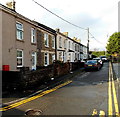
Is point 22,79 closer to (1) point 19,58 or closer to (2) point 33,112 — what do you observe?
(2) point 33,112

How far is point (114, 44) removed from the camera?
A: 5212cm

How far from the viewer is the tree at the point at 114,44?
5122 centimetres

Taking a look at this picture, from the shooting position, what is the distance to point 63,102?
21.7ft

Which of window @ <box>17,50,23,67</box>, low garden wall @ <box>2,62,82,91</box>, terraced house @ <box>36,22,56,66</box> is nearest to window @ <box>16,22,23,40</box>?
window @ <box>17,50,23,67</box>

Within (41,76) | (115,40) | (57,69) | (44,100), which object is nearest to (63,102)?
(44,100)

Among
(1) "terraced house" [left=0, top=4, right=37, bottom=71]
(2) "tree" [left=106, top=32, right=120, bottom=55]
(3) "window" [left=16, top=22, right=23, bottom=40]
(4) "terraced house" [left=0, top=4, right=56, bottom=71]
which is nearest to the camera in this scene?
(1) "terraced house" [left=0, top=4, right=37, bottom=71]

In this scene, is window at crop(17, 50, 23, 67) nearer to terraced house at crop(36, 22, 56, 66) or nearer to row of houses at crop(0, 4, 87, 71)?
row of houses at crop(0, 4, 87, 71)

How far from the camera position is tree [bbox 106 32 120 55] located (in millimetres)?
51219

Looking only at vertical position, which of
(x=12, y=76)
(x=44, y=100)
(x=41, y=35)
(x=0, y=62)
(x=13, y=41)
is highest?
(x=41, y=35)

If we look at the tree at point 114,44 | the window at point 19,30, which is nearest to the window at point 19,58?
the window at point 19,30

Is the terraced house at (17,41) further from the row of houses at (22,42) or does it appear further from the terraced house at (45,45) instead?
the terraced house at (45,45)

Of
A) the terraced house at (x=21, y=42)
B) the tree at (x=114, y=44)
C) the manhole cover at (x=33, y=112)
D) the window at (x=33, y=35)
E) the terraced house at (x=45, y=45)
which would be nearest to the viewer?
the manhole cover at (x=33, y=112)

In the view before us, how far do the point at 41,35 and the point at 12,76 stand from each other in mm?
11541

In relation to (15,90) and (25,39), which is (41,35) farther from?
(15,90)
